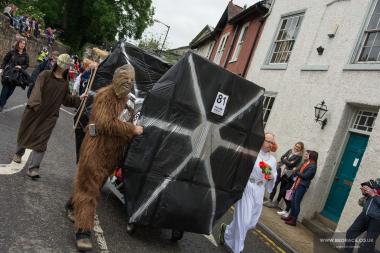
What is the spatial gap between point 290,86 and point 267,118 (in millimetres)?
1545

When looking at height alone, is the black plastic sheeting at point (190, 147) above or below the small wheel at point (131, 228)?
above

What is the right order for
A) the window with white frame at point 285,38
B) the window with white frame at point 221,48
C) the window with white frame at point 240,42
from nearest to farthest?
the window with white frame at point 285,38 < the window with white frame at point 240,42 < the window with white frame at point 221,48

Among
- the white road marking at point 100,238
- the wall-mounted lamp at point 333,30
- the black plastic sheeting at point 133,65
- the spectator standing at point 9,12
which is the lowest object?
the white road marking at point 100,238

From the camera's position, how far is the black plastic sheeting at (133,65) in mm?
6645

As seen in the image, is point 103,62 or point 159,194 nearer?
point 159,194

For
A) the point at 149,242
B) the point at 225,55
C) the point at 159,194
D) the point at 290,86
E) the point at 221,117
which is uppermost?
the point at 225,55

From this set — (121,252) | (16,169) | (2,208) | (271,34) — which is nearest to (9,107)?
(16,169)

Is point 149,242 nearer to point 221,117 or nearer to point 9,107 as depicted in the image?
point 221,117

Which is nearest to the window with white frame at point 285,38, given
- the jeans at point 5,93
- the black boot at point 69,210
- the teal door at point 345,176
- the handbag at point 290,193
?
the teal door at point 345,176

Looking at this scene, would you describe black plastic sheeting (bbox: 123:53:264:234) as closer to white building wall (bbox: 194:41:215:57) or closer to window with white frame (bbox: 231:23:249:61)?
window with white frame (bbox: 231:23:249:61)

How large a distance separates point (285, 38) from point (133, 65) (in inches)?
381

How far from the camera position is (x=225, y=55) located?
23688 millimetres

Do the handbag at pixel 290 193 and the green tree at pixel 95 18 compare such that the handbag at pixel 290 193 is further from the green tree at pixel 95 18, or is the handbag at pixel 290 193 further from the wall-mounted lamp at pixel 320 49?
the green tree at pixel 95 18

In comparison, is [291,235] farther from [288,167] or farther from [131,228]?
[131,228]
